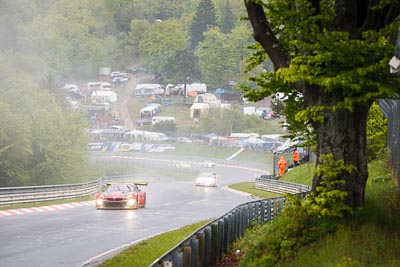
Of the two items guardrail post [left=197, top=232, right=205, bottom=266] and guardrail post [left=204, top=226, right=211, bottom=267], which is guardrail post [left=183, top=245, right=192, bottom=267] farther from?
guardrail post [left=204, top=226, right=211, bottom=267]

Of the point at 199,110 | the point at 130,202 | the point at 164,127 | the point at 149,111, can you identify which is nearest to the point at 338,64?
the point at 130,202

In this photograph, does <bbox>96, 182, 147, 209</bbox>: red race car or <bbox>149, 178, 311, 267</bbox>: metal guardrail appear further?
<bbox>96, 182, 147, 209</bbox>: red race car

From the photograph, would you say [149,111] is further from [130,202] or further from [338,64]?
[338,64]

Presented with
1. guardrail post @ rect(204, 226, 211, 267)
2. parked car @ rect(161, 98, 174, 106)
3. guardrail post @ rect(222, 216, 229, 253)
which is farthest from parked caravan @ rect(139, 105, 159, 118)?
guardrail post @ rect(204, 226, 211, 267)

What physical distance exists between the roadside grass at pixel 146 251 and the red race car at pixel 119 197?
31.6 ft

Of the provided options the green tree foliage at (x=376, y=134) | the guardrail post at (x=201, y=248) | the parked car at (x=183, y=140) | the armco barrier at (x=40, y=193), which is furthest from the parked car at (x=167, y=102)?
the guardrail post at (x=201, y=248)

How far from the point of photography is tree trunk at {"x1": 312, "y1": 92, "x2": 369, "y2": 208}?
13.6 meters

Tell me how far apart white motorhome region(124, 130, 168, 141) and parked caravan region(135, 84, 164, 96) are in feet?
137

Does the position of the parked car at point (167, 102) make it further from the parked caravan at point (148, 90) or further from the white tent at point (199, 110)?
the white tent at point (199, 110)

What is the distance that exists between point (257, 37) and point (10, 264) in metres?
7.30

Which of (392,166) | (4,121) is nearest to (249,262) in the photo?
(392,166)

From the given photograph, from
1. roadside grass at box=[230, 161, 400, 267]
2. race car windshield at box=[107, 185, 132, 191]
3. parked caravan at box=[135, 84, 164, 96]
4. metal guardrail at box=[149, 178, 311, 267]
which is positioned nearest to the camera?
roadside grass at box=[230, 161, 400, 267]

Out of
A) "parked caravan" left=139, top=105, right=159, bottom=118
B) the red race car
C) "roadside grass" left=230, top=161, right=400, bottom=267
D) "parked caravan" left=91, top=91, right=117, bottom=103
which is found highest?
"parked caravan" left=91, top=91, right=117, bottom=103

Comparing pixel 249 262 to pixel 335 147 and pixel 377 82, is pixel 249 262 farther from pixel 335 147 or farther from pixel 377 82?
pixel 377 82
